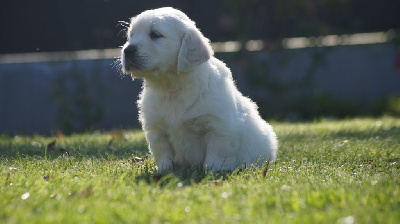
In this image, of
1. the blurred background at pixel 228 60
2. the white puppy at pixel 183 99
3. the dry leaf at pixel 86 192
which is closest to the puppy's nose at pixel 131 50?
the white puppy at pixel 183 99

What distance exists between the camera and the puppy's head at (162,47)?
3.94 m

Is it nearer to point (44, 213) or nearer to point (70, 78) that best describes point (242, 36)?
point (70, 78)

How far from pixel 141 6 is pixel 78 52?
5.46 ft

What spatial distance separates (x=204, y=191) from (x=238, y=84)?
→ 736 cm

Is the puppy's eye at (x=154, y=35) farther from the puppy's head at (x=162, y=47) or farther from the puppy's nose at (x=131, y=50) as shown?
the puppy's nose at (x=131, y=50)

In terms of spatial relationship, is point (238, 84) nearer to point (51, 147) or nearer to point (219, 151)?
point (51, 147)

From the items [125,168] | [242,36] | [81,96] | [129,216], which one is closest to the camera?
[129,216]

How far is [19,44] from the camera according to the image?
11.4 meters

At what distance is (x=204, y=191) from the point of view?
2973 millimetres

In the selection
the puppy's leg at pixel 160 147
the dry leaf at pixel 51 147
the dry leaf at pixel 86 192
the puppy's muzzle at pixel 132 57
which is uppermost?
the puppy's muzzle at pixel 132 57

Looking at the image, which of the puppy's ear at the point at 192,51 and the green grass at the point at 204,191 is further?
the puppy's ear at the point at 192,51

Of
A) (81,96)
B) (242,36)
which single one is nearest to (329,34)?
(242,36)

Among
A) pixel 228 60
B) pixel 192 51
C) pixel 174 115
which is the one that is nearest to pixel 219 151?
pixel 174 115

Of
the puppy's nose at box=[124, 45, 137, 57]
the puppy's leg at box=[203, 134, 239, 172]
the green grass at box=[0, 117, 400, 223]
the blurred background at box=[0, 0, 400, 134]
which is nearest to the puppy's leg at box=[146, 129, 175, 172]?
the green grass at box=[0, 117, 400, 223]
